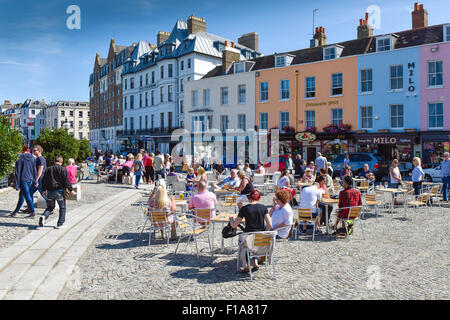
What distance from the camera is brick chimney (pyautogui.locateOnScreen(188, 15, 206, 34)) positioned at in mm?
48375

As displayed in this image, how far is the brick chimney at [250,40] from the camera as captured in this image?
50344 millimetres

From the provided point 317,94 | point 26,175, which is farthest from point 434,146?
point 26,175

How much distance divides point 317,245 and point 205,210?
260 centimetres

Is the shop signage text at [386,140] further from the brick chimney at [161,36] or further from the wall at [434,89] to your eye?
the brick chimney at [161,36]

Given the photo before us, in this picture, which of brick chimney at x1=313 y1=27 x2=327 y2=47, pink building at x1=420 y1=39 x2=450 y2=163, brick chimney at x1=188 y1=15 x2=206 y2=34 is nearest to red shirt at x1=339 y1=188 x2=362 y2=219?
pink building at x1=420 y1=39 x2=450 y2=163

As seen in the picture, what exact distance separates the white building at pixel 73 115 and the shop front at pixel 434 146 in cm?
9366

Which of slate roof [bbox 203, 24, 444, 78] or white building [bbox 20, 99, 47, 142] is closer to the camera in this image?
slate roof [bbox 203, 24, 444, 78]

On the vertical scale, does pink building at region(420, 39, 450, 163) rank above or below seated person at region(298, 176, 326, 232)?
above

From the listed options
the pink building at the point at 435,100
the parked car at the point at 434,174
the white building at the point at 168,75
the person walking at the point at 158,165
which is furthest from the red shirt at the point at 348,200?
the white building at the point at 168,75

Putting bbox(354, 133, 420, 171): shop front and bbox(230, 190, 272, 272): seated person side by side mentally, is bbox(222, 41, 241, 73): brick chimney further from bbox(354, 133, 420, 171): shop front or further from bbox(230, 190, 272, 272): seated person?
bbox(230, 190, 272, 272): seated person

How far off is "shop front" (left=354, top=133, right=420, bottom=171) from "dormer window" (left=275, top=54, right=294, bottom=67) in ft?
31.2

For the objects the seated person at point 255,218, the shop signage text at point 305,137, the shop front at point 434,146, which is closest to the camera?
the seated person at point 255,218
